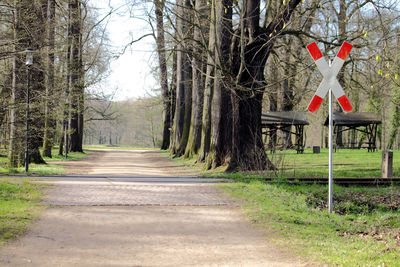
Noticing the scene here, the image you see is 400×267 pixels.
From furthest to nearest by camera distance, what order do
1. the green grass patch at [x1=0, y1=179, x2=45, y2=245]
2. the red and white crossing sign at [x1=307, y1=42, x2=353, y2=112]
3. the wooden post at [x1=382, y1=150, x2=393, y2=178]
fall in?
the wooden post at [x1=382, y1=150, x2=393, y2=178] → the red and white crossing sign at [x1=307, y1=42, x2=353, y2=112] → the green grass patch at [x1=0, y1=179, x2=45, y2=245]

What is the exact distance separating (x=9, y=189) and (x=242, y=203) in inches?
211

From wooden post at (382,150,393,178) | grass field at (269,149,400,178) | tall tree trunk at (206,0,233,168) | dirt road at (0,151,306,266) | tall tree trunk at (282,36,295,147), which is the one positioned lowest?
dirt road at (0,151,306,266)

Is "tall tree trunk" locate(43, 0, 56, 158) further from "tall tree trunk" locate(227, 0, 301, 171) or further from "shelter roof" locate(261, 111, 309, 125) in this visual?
"shelter roof" locate(261, 111, 309, 125)

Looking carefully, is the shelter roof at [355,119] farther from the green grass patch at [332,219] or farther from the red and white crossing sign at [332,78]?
the red and white crossing sign at [332,78]

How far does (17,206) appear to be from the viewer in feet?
30.1

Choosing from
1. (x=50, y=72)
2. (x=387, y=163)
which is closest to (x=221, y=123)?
(x=387, y=163)

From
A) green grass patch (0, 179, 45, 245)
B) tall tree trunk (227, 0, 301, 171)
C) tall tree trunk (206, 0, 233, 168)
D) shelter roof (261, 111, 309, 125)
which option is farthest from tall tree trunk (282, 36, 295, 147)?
green grass patch (0, 179, 45, 245)

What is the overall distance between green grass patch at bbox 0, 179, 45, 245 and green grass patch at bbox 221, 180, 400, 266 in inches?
160

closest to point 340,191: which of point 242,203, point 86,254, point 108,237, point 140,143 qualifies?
point 242,203

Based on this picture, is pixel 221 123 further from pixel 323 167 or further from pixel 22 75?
pixel 22 75

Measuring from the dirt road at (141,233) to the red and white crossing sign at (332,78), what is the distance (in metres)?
2.76

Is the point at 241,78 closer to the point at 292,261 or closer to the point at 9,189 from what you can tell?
the point at 9,189

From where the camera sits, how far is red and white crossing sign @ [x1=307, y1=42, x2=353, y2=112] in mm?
8930

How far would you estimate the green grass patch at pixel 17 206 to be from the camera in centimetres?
745
